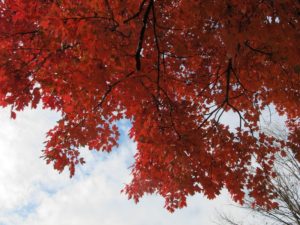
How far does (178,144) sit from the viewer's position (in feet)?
18.8

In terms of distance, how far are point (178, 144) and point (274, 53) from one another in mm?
2644

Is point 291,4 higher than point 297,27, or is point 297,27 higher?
point 291,4

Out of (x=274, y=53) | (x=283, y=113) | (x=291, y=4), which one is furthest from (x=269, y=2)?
(x=283, y=113)

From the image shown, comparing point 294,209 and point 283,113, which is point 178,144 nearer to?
point 283,113

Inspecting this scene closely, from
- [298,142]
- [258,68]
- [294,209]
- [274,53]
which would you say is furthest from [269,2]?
[294,209]

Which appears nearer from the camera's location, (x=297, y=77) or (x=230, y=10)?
(x=230, y=10)

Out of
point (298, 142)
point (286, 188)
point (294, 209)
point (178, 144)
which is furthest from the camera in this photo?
point (286, 188)

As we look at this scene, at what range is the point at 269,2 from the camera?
442 cm

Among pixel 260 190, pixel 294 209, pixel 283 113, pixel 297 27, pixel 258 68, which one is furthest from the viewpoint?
pixel 294 209

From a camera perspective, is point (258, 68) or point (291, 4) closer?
point (291, 4)

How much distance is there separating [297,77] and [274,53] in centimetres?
242

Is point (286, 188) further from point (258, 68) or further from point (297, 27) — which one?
point (297, 27)

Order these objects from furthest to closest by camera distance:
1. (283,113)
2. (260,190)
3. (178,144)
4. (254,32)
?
(283,113), (260,190), (178,144), (254,32)

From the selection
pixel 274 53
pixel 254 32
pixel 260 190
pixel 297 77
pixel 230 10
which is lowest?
pixel 260 190
